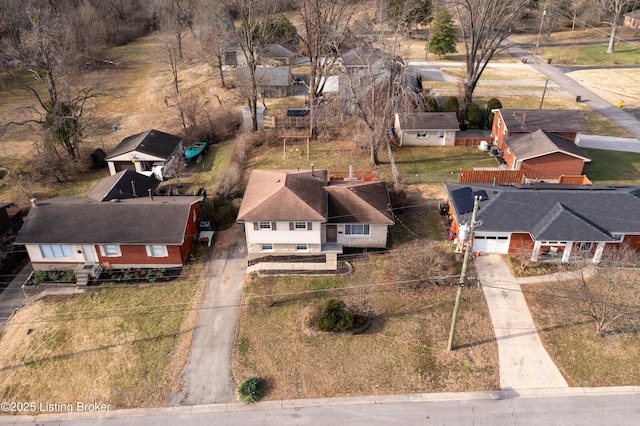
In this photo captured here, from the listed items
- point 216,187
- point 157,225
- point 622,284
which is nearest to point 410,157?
point 216,187

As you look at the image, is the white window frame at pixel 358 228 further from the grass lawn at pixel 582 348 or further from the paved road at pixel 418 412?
the paved road at pixel 418 412

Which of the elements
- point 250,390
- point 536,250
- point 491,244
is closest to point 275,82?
point 491,244

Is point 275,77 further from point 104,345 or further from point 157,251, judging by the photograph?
point 104,345

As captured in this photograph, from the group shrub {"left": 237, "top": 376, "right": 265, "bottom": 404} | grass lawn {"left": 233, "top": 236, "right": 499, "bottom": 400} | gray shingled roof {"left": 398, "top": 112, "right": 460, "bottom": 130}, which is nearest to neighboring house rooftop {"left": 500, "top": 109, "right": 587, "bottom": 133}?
gray shingled roof {"left": 398, "top": 112, "right": 460, "bottom": 130}

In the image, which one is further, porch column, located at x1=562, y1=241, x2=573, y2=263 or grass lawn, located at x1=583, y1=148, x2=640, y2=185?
grass lawn, located at x1=583, y1=148, x2=640, y2=185

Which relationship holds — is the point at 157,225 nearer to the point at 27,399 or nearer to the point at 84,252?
the point at 84,252

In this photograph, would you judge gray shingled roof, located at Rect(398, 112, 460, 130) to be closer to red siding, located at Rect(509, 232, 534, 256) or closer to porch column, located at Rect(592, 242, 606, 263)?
red siding, located at Rect(509, 232, 534, 256)

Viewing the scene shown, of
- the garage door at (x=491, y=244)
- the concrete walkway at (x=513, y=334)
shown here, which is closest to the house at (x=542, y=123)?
the garage door at (x=491, y=244)
